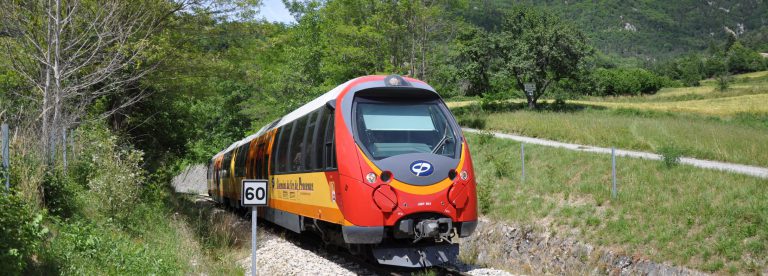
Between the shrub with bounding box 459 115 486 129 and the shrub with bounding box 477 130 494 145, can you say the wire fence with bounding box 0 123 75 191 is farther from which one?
the shrub with bounding box 459 115 486 129

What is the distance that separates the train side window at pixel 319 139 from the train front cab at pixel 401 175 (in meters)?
0.60

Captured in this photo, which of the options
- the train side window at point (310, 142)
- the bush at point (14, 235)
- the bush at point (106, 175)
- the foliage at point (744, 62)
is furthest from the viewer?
the foliage at point (744, 62)

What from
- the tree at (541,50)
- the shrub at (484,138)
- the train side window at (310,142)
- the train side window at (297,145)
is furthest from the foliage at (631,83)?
the train side window at (310,142)

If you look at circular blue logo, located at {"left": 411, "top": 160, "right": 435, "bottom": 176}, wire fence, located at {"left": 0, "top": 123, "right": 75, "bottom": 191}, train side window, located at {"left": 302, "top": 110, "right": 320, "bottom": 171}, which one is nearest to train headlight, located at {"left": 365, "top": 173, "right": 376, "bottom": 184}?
circular blue logo, located at {"left": 411, "top": 160, "right": 435, "bottom": 176}

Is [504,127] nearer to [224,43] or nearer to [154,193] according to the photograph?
[224,43]

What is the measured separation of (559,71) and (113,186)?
119 feet

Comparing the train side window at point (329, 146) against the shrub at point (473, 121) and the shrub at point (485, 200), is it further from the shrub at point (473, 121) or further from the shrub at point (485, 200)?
the shrub at point (473, 121)

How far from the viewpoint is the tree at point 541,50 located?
43000mm

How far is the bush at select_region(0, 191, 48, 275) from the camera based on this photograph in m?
6.82

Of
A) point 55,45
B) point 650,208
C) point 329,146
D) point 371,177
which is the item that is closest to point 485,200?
point 650,208

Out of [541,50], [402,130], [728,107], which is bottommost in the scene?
[402,130]

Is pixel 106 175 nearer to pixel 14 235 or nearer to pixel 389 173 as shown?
pixel 14 235

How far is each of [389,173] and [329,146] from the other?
1.24 meters

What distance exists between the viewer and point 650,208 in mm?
13727
